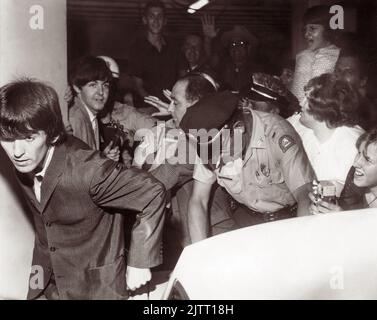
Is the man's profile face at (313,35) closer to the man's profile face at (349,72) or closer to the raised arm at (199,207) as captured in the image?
the man's profile face at (349,72)

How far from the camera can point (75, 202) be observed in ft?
7.27

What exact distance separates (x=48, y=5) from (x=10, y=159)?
610 millimetres

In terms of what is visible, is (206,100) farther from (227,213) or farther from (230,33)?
(227,213)

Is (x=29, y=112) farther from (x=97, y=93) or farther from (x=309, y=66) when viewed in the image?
(x=309, y=66)

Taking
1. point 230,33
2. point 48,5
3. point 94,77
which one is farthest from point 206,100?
point 48,5

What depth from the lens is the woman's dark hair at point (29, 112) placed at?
2.20 m

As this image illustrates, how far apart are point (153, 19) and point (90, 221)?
32.8 inches

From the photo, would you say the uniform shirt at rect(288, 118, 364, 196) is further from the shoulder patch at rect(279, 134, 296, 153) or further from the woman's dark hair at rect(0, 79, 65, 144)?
the woman's dark hair at rect(0, 79, 65, 144)

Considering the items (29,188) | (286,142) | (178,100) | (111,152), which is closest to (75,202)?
(29,188)

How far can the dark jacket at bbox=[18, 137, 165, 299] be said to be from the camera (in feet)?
7.08

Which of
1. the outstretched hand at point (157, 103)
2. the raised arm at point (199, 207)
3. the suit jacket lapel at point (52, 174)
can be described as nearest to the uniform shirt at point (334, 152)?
the raised arm at point (199, 207)

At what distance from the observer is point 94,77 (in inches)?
97.1

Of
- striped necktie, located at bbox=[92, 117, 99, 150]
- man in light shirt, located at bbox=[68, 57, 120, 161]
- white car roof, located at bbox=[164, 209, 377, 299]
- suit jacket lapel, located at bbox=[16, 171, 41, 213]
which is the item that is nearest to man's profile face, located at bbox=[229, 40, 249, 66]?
man in light shirt, located at bbox=[68, 57, 120, 161]

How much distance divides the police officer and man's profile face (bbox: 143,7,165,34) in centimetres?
34
